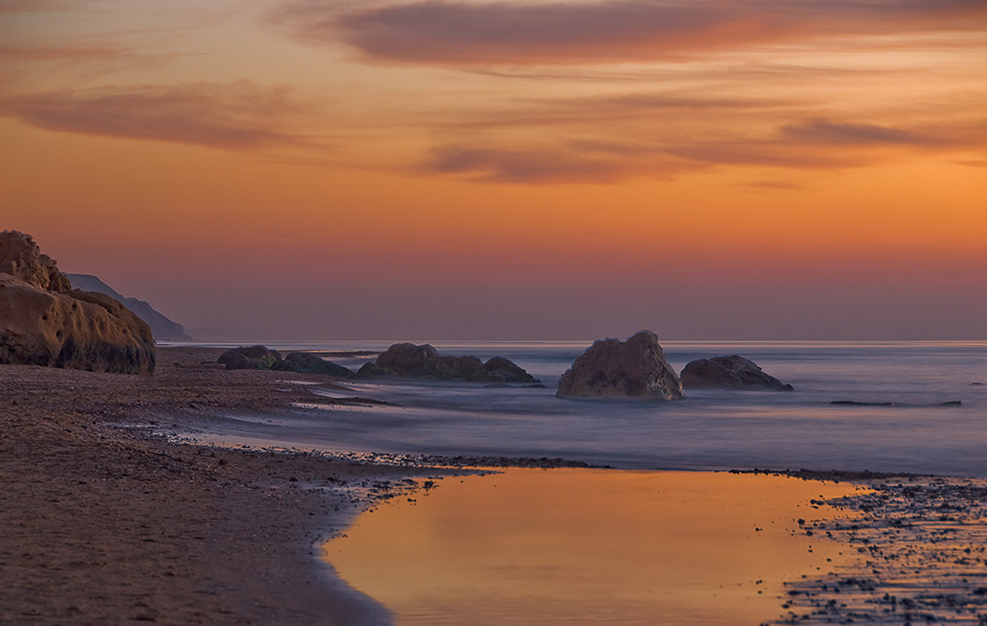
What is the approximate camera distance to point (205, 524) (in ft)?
38.8

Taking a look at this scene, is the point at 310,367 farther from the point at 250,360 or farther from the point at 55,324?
the point at 55,324

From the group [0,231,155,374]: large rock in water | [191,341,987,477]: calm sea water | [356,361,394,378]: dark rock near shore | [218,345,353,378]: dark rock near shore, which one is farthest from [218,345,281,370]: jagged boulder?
[191,341,987,477]: calm sea water

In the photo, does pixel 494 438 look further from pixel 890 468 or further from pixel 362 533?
pixel 362 533

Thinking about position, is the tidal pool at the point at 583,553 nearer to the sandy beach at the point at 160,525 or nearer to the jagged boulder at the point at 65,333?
the sandy beach at the point at 160,525

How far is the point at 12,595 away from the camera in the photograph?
7984mm

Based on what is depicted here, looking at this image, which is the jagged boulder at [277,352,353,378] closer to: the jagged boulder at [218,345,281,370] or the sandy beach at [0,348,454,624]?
the jagged boulder at [218,345,281,370]

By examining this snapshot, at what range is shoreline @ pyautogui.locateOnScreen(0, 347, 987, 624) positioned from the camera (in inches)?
330

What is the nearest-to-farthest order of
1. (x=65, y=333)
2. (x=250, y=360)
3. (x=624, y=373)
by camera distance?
(x=65, y=333), (x=624, y=373), (x=250, y=360)

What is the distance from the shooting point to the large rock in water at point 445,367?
206 ft

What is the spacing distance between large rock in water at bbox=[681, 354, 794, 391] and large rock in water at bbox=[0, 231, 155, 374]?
28.6m

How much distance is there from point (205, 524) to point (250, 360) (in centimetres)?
5820

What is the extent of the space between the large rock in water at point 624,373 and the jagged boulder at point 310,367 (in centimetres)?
2001

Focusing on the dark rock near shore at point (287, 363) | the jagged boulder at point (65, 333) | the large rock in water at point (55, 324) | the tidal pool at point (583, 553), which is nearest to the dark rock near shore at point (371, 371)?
the dark rock near shore at point (287, 363)

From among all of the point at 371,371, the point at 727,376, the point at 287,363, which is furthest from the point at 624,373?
the point at 287,363
